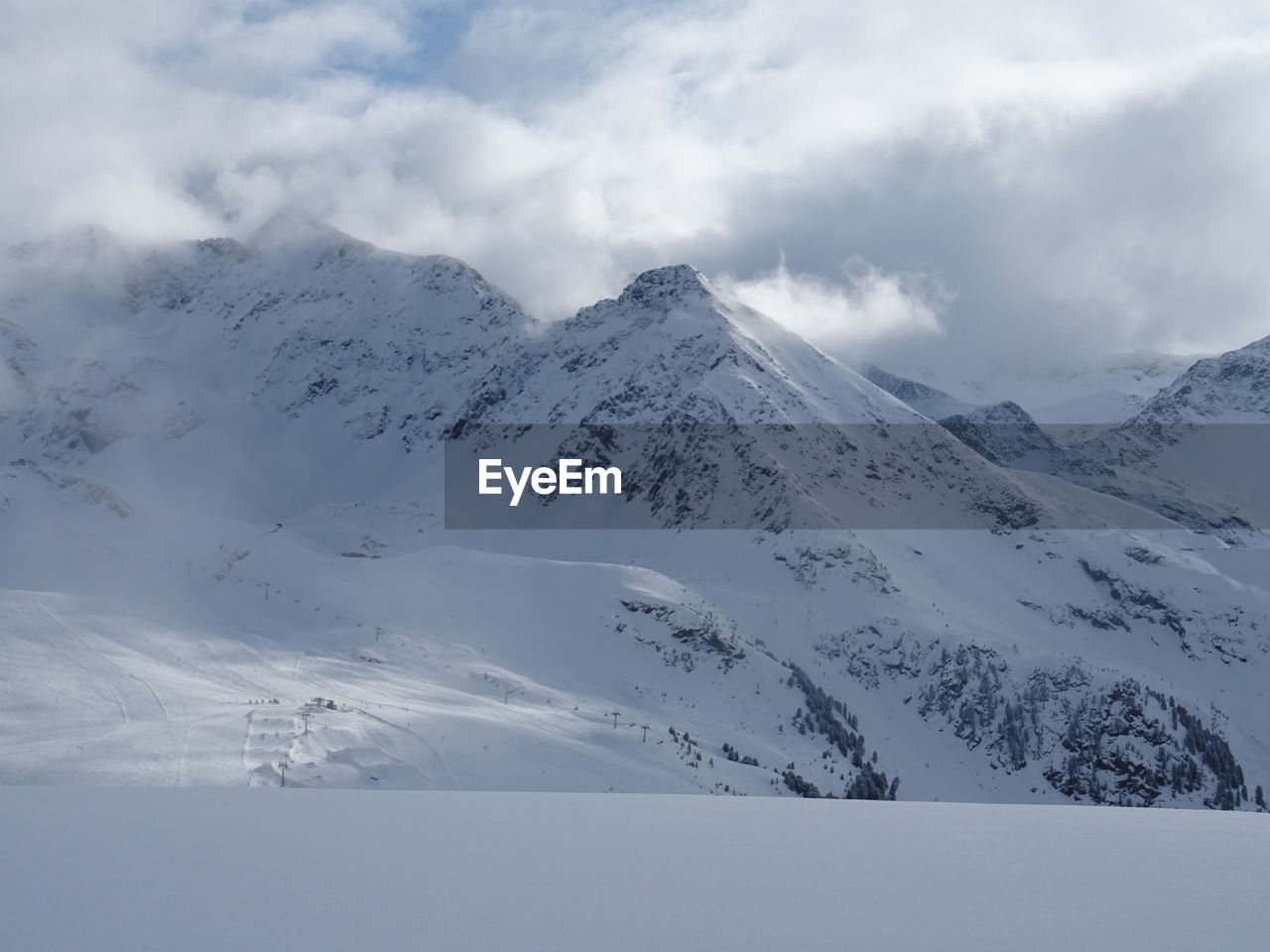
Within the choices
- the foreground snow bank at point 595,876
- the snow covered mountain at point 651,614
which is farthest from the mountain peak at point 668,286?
the foreground snow bank at point 595,876

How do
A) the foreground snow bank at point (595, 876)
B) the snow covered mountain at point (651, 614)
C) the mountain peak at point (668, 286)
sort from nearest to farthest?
the foreground snow bank at point (595, 876)
the snow covered mountain at point (651, 614)
the mountain peak at point (668, 286)

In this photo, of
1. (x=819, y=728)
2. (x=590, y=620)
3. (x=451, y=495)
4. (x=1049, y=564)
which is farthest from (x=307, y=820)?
(x=451, y=495)

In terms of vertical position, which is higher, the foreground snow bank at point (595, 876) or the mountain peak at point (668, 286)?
the mountain peak at point (668, 286)

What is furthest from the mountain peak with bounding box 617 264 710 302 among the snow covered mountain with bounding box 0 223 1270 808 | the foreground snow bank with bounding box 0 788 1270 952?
the foreground snow bank with bounding box 0 788 1270 952

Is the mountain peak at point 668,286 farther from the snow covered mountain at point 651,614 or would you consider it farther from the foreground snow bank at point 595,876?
the foreground snow bank at point 595,876

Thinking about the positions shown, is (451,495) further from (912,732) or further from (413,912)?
(413,912)

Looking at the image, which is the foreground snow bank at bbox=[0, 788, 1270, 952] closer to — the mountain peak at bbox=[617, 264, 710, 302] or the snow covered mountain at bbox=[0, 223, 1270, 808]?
the snow covered mountain at bbox=[0, 223, 1270, 808]
